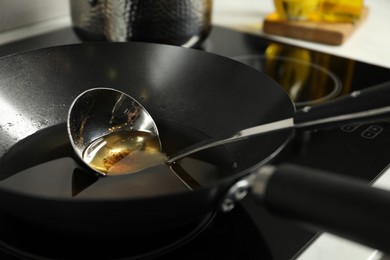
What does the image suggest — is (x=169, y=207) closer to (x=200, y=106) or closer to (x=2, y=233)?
(x=2, y=233)

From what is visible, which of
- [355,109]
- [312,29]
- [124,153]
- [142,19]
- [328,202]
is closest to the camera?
[328,202]

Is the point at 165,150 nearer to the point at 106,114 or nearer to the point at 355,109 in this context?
the point at 106,114

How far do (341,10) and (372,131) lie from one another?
1.17 ft

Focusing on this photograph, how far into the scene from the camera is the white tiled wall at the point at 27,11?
0.97 m

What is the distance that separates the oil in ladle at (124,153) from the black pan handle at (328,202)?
0.85ft

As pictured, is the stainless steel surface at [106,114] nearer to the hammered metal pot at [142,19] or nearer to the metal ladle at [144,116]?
the metal ladle at [144,116]

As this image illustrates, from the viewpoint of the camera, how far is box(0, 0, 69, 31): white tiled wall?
973mm

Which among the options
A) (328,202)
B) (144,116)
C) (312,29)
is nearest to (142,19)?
(144,116)

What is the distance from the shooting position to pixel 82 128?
0.66 meters

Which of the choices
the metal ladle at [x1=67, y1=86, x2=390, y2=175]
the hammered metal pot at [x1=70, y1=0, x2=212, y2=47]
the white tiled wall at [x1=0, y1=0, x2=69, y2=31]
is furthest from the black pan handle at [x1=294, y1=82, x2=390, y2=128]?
the white tiled wall at [x1=0, y1=0, x2=69, y2=31]

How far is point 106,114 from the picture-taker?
68cm

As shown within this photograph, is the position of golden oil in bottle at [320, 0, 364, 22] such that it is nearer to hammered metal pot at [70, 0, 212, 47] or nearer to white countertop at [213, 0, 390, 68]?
white countertop at [213, 0, 390, 68]

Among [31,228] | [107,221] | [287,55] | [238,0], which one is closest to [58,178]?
[31,228]

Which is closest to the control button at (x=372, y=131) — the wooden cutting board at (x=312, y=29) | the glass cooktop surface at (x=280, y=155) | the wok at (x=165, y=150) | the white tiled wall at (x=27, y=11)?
the glass cooktop surface at (x=280, y=155)
